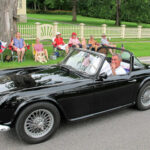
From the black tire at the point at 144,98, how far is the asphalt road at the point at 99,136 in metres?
0.34

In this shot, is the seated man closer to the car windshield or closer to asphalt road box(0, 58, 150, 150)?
the car windshield

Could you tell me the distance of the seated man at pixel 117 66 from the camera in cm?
461

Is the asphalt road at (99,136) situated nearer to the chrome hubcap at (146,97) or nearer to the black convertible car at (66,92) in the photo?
the black convertible car at (66,92)

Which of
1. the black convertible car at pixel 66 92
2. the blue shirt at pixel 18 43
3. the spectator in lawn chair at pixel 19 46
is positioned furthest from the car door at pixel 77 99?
the blue shirt at pixel 18 43

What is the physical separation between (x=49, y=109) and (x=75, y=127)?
35.0 inches

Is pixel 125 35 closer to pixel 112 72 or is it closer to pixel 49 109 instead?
pixel 112 72

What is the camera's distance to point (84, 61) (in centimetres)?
444

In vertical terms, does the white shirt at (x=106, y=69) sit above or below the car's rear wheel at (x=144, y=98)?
above

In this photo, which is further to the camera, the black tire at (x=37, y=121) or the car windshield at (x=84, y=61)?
the car windshield at (x=84, y=61)

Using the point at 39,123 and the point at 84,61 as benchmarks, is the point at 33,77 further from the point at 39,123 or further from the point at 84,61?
the point at 84,61

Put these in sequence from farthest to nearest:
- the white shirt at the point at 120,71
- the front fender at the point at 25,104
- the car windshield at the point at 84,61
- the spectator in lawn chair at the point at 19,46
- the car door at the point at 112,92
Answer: the spectator in lawn chair at the point at 19,46 < the white shirt at the point at 120,71 < the car windshield at the point at 84,61 < the car door at the point at 112,92 < the front fender at the point at 25,104

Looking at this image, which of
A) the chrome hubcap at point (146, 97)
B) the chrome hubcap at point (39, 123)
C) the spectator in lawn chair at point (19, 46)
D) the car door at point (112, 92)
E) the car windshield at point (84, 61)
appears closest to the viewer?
the chrome hubcap at point (39, 123)

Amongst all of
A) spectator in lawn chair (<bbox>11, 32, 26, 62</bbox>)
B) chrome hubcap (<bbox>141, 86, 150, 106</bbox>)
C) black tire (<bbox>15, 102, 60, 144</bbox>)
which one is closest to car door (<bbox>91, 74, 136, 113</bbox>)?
chrome hubcap (<bbox>141, 86, 150, 106</bbox>)

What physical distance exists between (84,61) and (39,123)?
5.27ft
